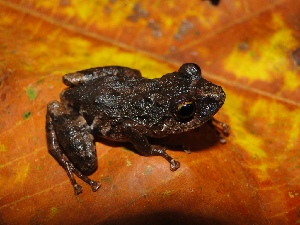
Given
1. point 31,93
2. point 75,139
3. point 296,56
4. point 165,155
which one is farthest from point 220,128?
point 31,93

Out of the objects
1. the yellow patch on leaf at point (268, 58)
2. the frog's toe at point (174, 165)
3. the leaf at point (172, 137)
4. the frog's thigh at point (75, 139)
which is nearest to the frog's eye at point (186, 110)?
the leaf at point (172, 137)

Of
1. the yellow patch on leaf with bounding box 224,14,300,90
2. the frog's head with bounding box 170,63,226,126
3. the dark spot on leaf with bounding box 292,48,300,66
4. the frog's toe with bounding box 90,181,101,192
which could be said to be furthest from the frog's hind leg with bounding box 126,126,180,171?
the dark spot on leaf with bounding box 292,48,300,66

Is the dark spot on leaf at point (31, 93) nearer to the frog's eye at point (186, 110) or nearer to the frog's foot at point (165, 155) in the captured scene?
the frog's foot at point (165, 155)

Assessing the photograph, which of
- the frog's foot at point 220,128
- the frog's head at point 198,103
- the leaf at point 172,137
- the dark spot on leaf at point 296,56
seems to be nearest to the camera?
the leaf at point 172,137

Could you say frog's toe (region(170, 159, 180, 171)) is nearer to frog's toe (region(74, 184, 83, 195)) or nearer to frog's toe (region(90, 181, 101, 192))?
frog's toe (region(90, 181, 101, 192))

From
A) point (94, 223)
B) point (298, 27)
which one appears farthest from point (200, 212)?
point (298, 27)
